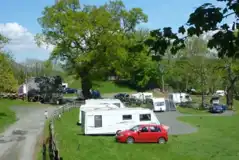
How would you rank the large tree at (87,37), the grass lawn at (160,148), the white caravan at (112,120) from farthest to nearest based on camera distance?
the large tree at (87,37) → the white caravan at (112,120) → the grass lawn at (160,148)

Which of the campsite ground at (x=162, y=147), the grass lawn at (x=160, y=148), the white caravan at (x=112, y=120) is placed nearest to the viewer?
the grass lawn at (x=160, y=148)

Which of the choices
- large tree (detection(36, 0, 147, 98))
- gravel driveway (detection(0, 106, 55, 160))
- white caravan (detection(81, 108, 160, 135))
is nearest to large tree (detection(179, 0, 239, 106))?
gravel driveway (detection(0, 106, 55, 160))

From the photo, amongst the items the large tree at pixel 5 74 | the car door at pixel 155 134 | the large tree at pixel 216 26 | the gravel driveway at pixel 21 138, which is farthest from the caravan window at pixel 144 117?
the large tree at pixel 216 26

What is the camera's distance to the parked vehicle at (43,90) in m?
63.0

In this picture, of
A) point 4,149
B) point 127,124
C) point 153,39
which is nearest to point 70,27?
point 127,124

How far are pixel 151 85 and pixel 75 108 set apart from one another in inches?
1992

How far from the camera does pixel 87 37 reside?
59906 millimetres

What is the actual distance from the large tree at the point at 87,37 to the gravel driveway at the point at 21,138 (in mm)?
17485

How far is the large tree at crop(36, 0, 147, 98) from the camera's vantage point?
191 ft

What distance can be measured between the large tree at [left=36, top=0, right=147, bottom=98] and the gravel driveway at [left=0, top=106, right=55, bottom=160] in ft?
57.4

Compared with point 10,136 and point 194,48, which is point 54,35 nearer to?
point 194,48

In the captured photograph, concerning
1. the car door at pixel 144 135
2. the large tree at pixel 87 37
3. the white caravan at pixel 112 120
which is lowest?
the car door at pixel 144 135

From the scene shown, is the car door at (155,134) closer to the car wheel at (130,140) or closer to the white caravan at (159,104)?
the car wheel at (130,140)

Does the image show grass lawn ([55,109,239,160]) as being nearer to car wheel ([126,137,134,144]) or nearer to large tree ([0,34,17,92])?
car wheel ([126,137,134,144])
